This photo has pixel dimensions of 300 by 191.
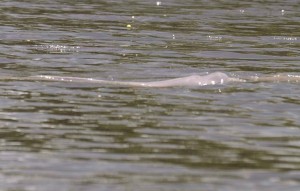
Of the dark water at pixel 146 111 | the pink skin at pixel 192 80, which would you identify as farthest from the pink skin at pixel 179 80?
the dark water at pixel 146 111

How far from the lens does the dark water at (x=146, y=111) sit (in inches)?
307

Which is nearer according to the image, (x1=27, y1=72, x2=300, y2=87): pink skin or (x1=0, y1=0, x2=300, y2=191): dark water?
(x1=0, y1=0, x2=300, y2=191): dark water

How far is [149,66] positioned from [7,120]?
4.20 m

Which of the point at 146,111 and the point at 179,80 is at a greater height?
the point at 179,80

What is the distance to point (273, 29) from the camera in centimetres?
1930

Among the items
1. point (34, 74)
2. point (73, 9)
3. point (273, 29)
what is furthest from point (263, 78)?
point (73, 9)

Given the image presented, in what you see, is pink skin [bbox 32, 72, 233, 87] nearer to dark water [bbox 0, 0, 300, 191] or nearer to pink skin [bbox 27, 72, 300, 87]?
pink skin [bbox 27, 72, 300, 87]

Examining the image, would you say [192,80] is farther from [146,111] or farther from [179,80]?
[146,111]

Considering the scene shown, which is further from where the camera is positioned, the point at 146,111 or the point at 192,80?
the point at 192,80

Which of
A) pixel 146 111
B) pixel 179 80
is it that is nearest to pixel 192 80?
pixel 179 80

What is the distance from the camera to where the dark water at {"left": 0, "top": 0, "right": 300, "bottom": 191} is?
7793mm

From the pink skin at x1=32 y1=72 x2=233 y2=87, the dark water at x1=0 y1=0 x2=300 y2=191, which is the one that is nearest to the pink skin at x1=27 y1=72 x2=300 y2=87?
the pink skin at x1=32 y1=72 x2=233 y2=87

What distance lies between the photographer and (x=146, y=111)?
10.4 m

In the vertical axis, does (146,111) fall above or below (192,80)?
below
